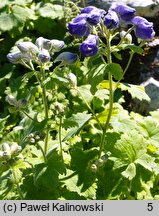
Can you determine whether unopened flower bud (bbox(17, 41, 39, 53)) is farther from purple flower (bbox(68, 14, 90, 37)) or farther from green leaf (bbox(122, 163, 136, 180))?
green leaf (bbox(122, 163, 136, 180))

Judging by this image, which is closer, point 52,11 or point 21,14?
point 21,14

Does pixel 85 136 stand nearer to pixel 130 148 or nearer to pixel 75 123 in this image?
pixel 130 148

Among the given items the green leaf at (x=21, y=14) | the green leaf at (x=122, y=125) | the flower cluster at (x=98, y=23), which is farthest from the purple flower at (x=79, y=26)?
the green leaf at (x=21, y=14)

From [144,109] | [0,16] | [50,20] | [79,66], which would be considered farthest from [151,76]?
[0,16]

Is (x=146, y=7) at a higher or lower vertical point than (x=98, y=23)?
lower

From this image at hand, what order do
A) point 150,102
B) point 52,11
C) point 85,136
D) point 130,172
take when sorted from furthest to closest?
point 52,11 → point 150,102 → point 85,136 → point 130,172

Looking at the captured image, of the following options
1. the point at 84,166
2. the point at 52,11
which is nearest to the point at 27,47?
the point at 84,166

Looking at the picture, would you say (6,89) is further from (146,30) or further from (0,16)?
(146,30)
